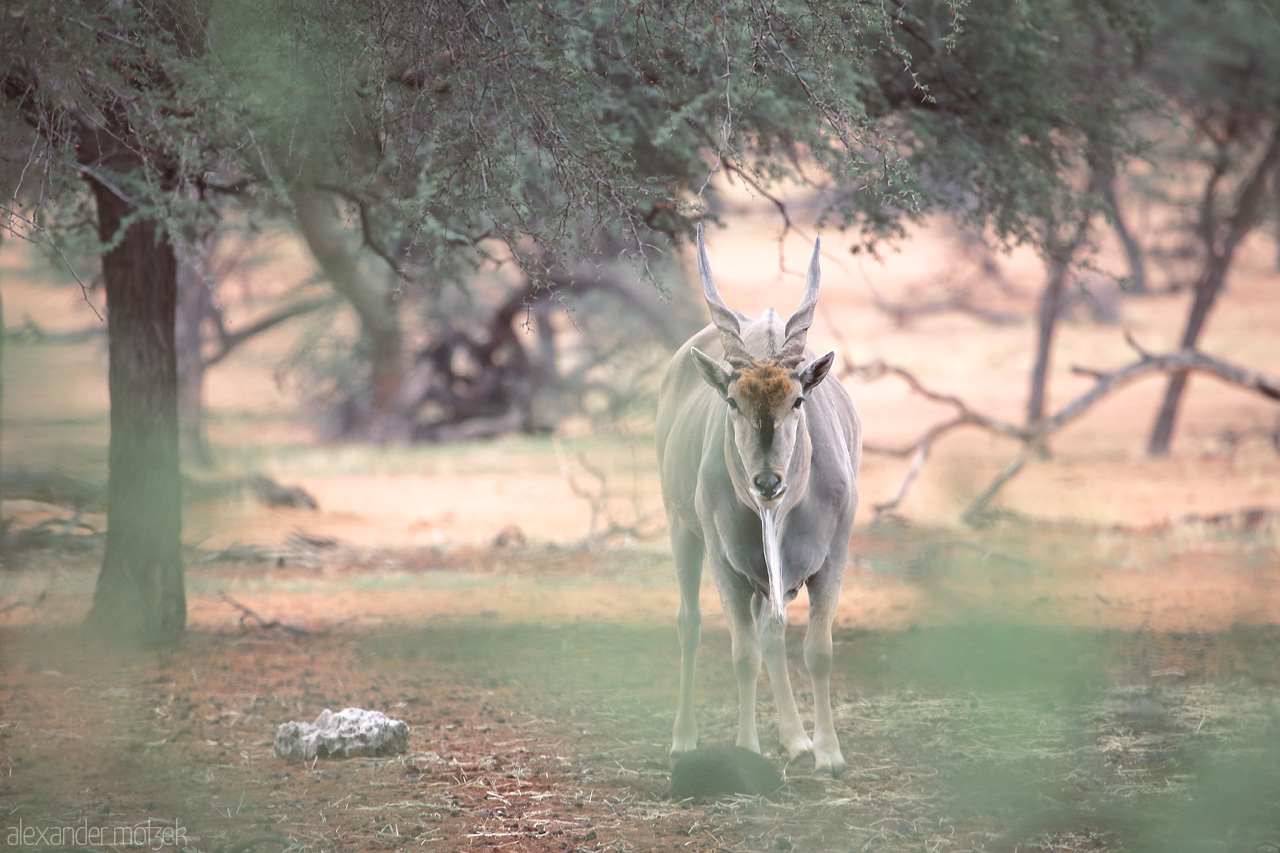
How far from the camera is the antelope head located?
15.3 feet

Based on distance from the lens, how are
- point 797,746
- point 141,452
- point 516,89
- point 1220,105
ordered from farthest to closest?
point 1220,105, point 141,452, point 797,746, point 516,89

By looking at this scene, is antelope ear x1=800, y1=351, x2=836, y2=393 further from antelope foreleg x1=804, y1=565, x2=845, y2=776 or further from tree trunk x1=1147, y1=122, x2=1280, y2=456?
tree trunk x1=1147, y1=122, x2=1280, y2=456

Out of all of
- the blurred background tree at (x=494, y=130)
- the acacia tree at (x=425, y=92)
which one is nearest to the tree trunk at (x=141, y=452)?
the blurred background tree at (x=494, y=130)

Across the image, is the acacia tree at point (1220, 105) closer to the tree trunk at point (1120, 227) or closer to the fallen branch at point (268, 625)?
the tree trunk at point (1120, 227)

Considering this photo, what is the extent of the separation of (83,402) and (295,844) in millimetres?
23065

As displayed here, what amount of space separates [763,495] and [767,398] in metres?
0.37

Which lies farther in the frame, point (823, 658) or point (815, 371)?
point (823, 658)

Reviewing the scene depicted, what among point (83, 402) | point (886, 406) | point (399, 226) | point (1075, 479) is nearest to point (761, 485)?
point (399, 226)

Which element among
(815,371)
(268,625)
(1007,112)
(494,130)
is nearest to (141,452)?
(268,625)

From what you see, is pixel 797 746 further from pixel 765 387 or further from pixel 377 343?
pixel 377 343

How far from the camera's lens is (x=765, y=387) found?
4.66 m

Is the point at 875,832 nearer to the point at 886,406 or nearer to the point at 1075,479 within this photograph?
the point at 1075,479

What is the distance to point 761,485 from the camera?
466cm

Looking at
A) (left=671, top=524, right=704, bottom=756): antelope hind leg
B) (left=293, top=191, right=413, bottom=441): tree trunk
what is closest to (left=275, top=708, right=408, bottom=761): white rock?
(left=671, top=524, right=704, bottom=756): antelope hind leg
